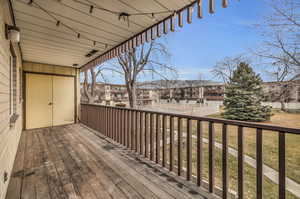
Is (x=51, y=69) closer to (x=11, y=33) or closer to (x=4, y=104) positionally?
(x=11, y=33)

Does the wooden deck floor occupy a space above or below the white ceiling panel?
below

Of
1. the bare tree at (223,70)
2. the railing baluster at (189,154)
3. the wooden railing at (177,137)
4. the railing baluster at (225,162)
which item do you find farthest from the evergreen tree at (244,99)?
the railing baluster at (225,162)

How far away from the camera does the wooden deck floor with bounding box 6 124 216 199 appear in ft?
5.31

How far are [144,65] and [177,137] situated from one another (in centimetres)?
368

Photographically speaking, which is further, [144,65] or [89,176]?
[144,65]

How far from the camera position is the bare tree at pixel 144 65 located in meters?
5.59

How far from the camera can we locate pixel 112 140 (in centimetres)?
355

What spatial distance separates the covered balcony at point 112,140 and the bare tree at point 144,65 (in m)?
1.62

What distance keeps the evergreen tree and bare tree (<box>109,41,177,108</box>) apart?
6.91 m

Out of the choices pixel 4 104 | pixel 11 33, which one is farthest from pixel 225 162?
pixel 11 33

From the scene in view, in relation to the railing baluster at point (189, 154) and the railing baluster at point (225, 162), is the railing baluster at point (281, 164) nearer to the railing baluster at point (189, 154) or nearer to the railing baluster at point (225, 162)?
the railing baluster at point (225, 162)

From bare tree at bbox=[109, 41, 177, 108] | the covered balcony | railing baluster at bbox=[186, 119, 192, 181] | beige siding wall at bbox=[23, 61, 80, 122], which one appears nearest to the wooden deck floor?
the covered balcony

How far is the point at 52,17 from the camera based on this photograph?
7.26ft

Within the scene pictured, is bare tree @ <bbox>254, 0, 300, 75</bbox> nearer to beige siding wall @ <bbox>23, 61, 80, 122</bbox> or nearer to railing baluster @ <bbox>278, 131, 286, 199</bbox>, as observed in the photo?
railing baluster @ <bbox>278, 131, 286, 199</bbox>
